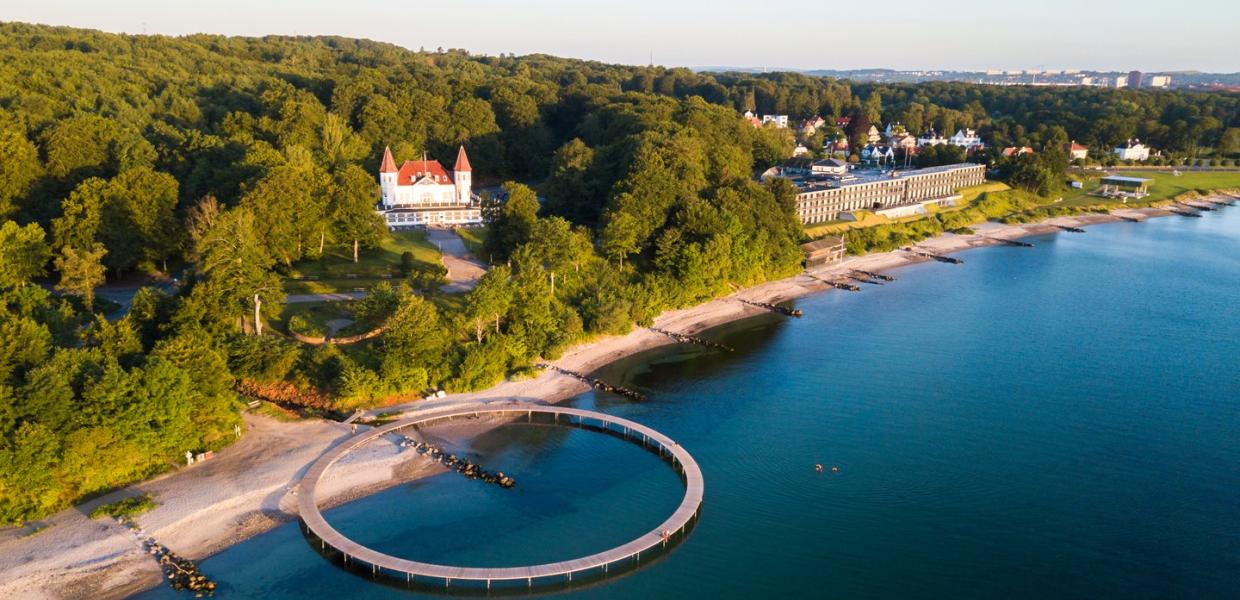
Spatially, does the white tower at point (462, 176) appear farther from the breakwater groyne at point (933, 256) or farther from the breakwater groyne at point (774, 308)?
the breakwater groyne at point (933, 256)

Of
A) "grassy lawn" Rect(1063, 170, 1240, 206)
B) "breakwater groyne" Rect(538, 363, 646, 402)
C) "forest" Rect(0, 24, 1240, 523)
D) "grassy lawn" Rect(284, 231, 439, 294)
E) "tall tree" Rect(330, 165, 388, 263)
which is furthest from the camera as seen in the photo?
"grassy lawn" Rect(1063, 170, 1240, 206)

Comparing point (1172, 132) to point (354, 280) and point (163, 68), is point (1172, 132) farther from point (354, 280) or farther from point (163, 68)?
point (163, 68)

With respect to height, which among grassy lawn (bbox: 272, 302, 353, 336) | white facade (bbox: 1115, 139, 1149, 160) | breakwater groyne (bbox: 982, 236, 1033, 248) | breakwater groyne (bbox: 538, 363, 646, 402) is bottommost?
breakwater groyne (bbox: 538, 363, 646, 402)

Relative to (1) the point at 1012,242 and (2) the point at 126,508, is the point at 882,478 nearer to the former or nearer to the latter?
(2) the point at 126,508

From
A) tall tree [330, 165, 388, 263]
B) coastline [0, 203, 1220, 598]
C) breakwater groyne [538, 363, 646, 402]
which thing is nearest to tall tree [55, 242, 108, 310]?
tall tree [330, 165, 388, 263]

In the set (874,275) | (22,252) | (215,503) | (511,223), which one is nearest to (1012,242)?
(874,275)

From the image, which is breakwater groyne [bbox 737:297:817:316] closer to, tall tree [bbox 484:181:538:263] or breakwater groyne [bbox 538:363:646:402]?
tall tree [bbox 484:181:538:263]

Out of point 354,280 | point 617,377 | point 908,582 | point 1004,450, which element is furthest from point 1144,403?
point 354,280
